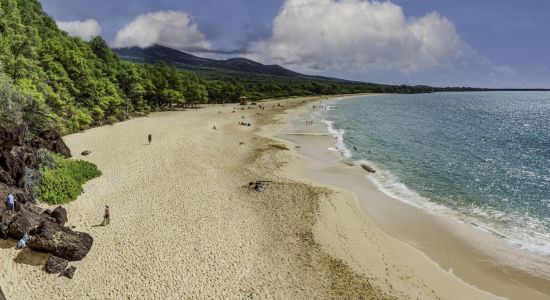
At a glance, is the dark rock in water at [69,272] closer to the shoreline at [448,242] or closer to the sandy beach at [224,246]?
the sandy beach at [224,246]

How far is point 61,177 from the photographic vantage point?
2978 centimetres

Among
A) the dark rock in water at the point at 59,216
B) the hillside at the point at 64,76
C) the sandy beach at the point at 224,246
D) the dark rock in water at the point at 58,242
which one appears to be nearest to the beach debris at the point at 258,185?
the sandy beach at the point at 224,246

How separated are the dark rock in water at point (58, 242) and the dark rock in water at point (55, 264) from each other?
0.51 metres

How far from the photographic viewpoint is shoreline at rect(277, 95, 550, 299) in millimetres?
20609

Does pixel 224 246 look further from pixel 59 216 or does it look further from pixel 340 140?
pixel 340 140

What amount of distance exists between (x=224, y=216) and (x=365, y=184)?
55.9 ft

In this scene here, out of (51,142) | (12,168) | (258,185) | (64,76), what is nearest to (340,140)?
(258,185)

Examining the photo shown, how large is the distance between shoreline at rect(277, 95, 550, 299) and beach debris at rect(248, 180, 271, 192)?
6.78 meters

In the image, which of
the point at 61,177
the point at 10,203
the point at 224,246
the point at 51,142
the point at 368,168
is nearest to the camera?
the point at 10,203

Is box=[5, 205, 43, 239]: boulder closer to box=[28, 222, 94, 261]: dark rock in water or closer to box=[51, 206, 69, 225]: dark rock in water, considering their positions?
box=[28, 222, 94, 261]: dark rock in water

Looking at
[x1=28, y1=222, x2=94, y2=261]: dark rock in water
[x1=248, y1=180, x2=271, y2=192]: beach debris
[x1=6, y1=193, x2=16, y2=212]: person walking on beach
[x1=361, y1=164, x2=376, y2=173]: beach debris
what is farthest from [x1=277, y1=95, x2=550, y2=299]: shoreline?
[x1=6, y1=193, x2=16, y2=212]: person walking on beach

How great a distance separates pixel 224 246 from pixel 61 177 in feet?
53.0

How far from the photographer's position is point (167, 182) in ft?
115

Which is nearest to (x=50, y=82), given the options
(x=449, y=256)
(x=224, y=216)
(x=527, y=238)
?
(x=224, y=216)
